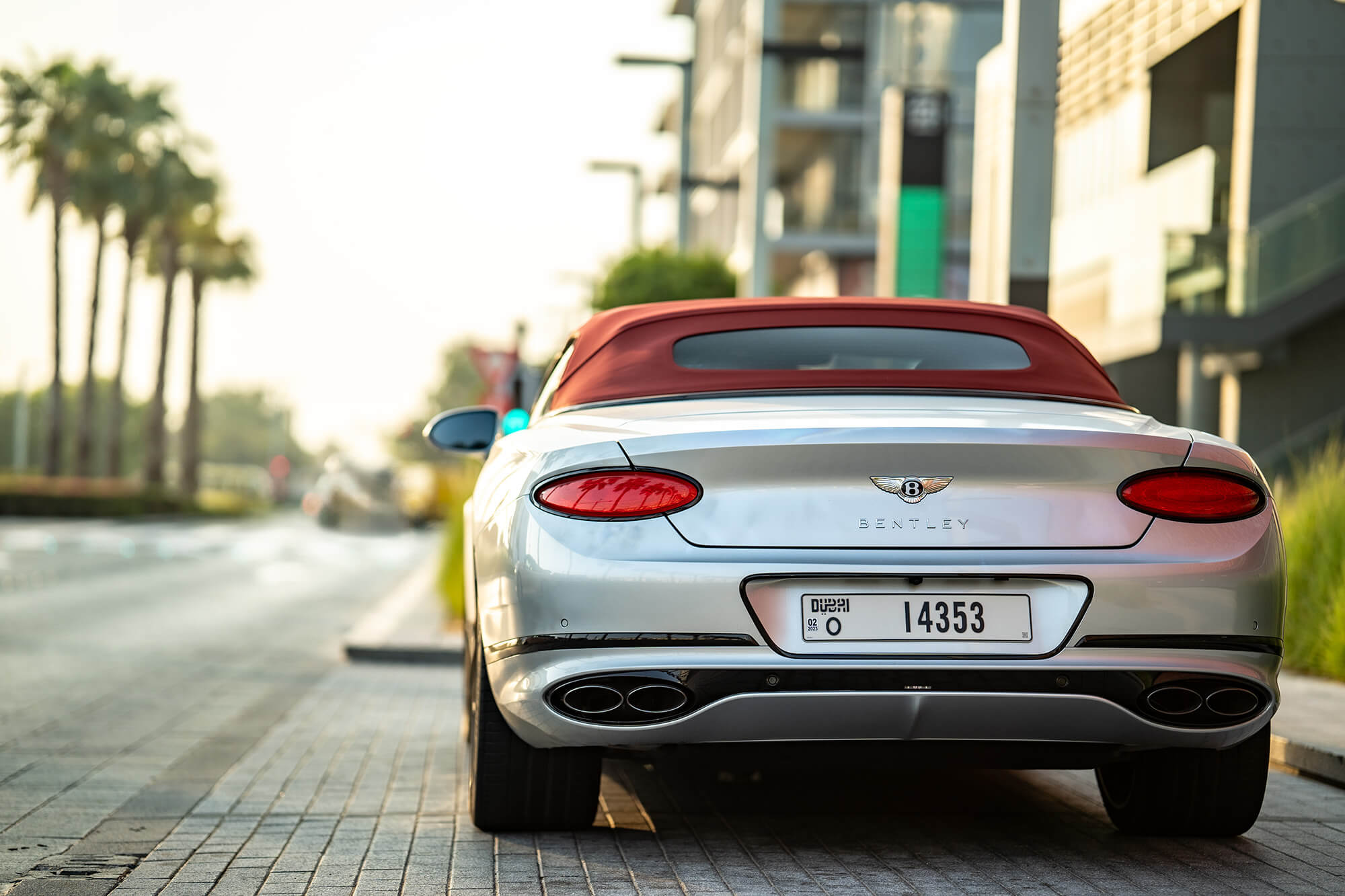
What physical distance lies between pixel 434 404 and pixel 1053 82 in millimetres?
131395

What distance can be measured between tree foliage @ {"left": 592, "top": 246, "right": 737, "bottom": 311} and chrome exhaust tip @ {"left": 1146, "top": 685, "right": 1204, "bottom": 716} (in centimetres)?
3286

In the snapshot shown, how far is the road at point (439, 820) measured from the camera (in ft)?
13.9

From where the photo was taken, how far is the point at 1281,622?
13.5ft

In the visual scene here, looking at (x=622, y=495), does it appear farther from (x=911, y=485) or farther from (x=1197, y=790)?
(x=1197, y=790)

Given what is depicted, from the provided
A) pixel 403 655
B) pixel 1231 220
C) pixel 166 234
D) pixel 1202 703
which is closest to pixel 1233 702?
pixel 1202 703

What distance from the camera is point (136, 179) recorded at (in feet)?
168

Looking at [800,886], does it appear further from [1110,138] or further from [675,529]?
[1110,138]

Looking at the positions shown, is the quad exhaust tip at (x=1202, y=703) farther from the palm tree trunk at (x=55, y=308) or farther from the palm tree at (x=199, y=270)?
the palm tree at (x=199, y=270)

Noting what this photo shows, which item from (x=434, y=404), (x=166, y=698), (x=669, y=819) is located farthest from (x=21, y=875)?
(x=434, y=404)

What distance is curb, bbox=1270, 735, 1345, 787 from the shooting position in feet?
19.8

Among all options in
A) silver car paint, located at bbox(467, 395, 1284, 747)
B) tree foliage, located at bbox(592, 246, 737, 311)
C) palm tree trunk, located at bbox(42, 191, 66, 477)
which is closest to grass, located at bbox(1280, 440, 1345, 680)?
silver car paint, located at bbox(467, 395, 1284, 747)

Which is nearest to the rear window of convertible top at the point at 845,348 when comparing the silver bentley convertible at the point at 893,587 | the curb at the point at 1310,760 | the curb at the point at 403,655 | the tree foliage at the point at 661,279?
the silver bentley convertible at the point at 893,587

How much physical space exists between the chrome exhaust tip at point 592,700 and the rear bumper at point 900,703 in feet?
0.12

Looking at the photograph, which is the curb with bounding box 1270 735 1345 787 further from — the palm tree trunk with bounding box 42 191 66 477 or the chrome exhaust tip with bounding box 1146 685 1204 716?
the palm tree trunk with bounding box 42 191 66 477
